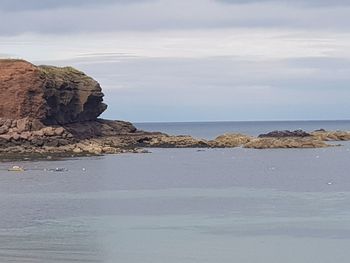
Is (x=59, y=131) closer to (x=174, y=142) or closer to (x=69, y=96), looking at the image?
(x=69, y=96)

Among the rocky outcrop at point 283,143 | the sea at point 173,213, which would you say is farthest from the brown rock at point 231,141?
the sea at point 173,213

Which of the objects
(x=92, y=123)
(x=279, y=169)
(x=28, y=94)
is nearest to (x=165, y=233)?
(x=279, y=169)

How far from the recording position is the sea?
28828mm

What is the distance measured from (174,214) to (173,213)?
44 centimetres

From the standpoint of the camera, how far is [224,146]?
110000 millimetres

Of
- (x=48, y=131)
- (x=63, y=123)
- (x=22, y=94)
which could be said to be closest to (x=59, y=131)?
(x=48, y=131)

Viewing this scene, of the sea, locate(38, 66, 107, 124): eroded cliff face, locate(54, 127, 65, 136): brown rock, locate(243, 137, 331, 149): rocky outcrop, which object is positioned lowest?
the sea

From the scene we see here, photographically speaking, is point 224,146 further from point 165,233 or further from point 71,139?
point 165,233

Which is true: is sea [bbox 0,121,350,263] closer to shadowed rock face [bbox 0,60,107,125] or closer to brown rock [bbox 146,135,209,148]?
shadowed rock face [bbox 0,60,107,125]

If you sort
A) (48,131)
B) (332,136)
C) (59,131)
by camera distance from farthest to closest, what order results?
1. (332,136)
2. (59,131)
3. (48,131)

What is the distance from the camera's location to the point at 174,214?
129 ft

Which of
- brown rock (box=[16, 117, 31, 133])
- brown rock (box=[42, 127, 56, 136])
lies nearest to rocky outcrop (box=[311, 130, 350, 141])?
brown rock (box=[42, 127, 56, 136])

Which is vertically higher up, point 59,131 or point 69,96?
point 69,96

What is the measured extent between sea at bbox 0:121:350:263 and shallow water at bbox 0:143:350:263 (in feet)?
0.14
